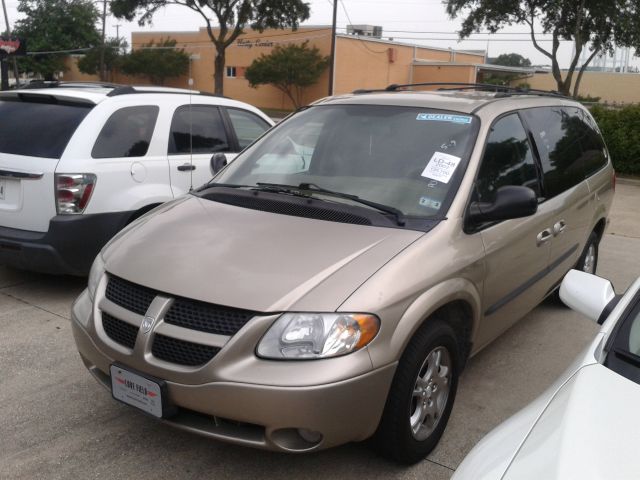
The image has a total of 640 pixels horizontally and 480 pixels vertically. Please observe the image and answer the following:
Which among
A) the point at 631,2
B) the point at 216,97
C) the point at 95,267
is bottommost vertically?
the point at 95,267

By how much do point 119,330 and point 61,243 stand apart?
2246 millimetres

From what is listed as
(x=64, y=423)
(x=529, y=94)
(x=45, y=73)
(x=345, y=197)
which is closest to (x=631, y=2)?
(x=529, y=94)

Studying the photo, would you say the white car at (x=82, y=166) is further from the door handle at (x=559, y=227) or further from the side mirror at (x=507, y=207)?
the door handle at (x=559, y=227)

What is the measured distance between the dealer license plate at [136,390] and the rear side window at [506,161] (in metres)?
1.91

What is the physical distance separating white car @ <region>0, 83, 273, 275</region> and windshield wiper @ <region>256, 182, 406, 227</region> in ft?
3.46

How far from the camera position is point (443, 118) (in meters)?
3.64

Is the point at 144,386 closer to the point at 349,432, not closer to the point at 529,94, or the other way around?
the point at 349,432

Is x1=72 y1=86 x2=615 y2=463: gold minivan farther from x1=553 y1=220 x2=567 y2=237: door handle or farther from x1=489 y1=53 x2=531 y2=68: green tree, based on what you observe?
x1=489 y1=53 x2=531 y2=68: green tree

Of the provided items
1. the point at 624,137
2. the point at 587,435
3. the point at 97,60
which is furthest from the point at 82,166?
the point at 97,60

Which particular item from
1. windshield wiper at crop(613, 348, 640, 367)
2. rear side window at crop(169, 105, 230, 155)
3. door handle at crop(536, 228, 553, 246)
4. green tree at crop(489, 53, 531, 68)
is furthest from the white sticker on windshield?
green tree at crop(489, 53, 531, 68)

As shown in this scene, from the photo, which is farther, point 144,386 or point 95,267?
point 95,267

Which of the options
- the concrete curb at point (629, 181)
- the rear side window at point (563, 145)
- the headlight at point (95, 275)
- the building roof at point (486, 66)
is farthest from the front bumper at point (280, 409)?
the building roof at point (486, 66)

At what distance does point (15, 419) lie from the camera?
3.31 metres

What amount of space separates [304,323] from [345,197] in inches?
41.2
